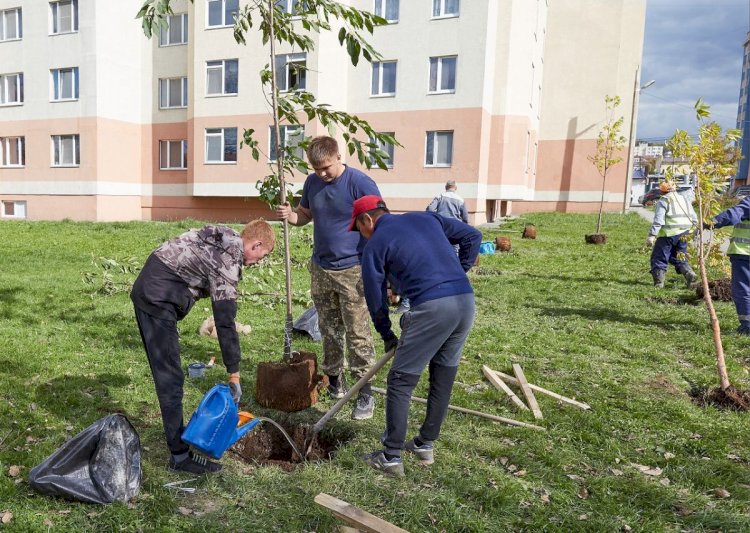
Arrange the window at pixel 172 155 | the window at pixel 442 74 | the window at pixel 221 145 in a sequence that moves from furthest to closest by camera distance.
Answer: the window at pixel 172 155
the window at pixel 221 145
the window at pixel 442 74

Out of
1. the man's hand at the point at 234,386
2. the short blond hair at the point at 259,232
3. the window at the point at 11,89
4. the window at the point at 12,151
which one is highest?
the window at the point at 11,89

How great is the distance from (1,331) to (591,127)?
86.9 feet

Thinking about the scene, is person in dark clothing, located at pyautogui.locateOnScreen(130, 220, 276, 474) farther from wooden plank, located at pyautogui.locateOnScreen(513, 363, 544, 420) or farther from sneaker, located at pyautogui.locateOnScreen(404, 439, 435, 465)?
wooden plank, located at pyautogui.locateOnScreen(513, 363, 544, 420)

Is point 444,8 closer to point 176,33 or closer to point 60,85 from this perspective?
point 176,33

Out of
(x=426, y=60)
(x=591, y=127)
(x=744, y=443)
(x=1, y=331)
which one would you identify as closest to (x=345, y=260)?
(x=744, y=443)

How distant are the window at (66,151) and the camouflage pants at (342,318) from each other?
21.3m

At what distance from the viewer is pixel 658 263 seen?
9.45 m

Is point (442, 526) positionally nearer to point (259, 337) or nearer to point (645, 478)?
point (645, 478)

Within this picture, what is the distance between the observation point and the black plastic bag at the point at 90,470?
312cm

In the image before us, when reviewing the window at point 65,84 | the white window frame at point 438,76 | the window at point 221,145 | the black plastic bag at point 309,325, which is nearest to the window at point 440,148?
the white window frame at point 438,76

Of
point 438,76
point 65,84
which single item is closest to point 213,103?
point 65,84

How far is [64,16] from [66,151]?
204 inches

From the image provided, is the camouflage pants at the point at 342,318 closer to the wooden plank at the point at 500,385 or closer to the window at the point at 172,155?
the wooden plank at the point at 500,385

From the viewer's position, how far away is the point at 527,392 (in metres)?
4.74
